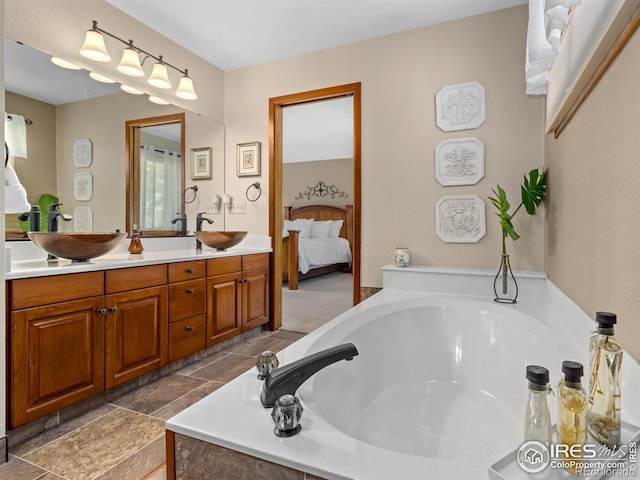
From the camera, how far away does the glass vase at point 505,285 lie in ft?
7.82

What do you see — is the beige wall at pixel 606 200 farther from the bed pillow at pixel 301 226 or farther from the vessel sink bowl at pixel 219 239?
the bed pillow at pixel 301 226

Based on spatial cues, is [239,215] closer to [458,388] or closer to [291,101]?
[291,101]

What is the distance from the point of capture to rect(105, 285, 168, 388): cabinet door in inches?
81.1

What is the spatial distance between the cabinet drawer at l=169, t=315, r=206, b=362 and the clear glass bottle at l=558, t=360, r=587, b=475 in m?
2.30

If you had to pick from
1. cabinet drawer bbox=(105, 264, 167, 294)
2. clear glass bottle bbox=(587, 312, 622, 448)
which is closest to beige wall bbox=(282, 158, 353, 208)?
cabinet drawer bbox=(105, 264, 167, 294)

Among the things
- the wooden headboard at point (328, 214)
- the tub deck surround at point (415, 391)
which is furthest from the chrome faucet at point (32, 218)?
the wooden headboard at point (328, 214)

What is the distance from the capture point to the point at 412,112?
300 cm

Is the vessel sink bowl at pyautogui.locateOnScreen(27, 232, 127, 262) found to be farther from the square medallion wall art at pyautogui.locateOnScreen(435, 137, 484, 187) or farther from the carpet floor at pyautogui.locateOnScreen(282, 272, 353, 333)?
the square medallion wall art at pyautogui.locateOnScreen(435, 137, 484, 187)

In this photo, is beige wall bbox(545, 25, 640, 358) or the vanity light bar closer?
beige wall bbox(545, 25, 640, 358)

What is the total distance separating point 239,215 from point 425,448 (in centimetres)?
282

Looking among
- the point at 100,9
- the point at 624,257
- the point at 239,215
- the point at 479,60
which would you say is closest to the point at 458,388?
the point at 624,257

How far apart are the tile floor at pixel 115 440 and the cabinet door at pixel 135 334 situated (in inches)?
5.8

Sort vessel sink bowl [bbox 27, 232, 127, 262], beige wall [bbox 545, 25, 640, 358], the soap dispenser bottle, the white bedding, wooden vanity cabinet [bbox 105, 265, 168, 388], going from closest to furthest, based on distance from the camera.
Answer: beige wall [bbox 545, 25, 640, 358] → vessel sink bowl [bbox 27, 232, 127, 262] → wooden vanity cabinet [bbox 105, 265, 168, 388] → the soap dispenser bottle → the white bedding

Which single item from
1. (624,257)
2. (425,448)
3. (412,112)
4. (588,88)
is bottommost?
(425,448)
